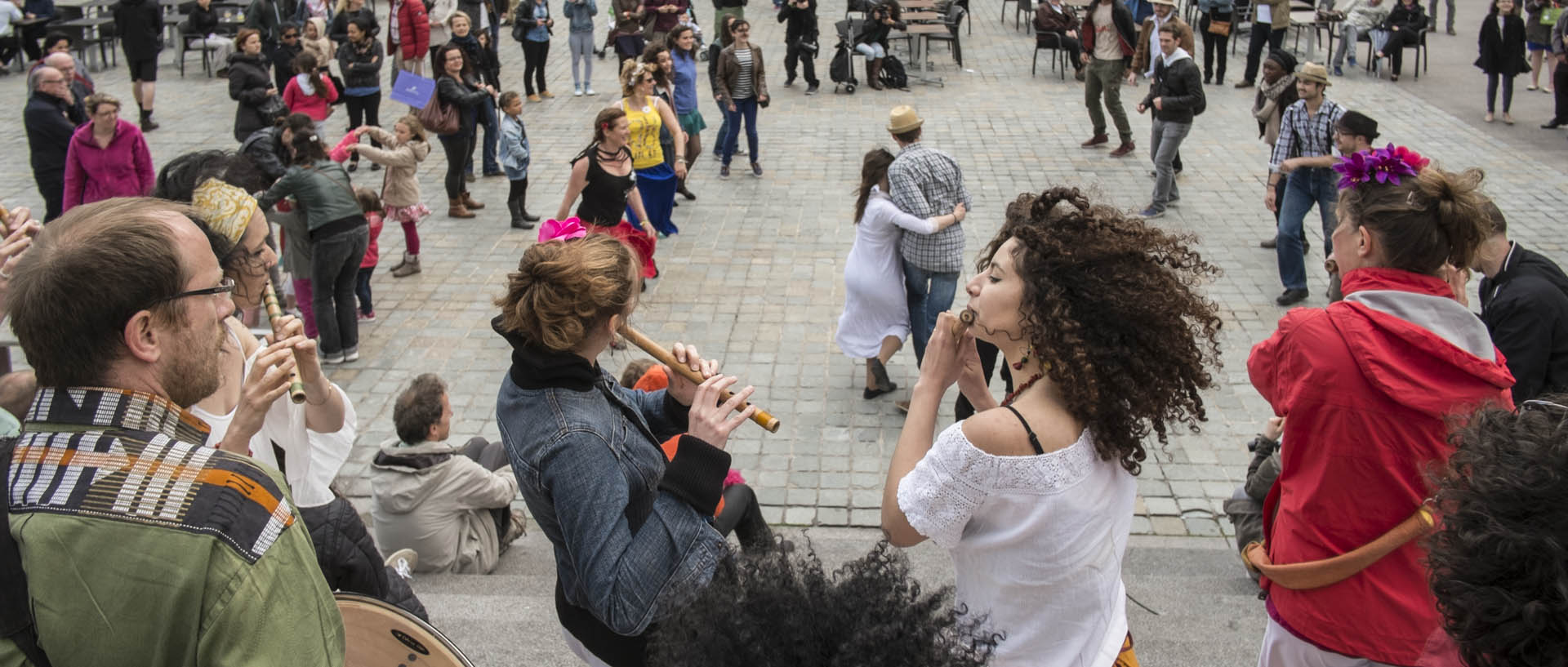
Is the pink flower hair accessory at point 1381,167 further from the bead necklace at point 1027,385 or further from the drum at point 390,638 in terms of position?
the drum at point 390,638

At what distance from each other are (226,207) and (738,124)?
28.6ft

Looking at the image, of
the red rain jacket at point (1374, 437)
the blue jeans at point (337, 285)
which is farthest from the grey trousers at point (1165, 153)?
the red rain jacket at point (1374, 437)

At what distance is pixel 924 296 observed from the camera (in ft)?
22.0

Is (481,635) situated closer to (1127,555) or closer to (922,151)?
(1127,555)

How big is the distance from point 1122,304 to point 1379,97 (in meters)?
15.2

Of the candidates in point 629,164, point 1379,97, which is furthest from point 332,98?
point 1379,97

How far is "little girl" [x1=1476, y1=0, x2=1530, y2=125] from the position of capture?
530 inches

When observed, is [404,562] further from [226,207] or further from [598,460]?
[598,460]

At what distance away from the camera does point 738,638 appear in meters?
1.81

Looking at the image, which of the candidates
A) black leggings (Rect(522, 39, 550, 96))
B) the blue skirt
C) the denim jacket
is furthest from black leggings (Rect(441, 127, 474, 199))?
the denim jacket

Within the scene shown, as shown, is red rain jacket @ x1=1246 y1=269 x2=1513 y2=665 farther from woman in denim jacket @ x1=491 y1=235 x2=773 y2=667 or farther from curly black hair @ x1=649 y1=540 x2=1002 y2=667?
woman in denim jacket @ x1=491 y1=235 x2=773 y2=667

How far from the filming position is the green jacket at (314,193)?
7117mm

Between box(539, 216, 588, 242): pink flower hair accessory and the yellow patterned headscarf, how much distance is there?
1.10 meters

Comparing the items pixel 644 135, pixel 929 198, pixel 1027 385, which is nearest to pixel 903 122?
pixel 929 198
